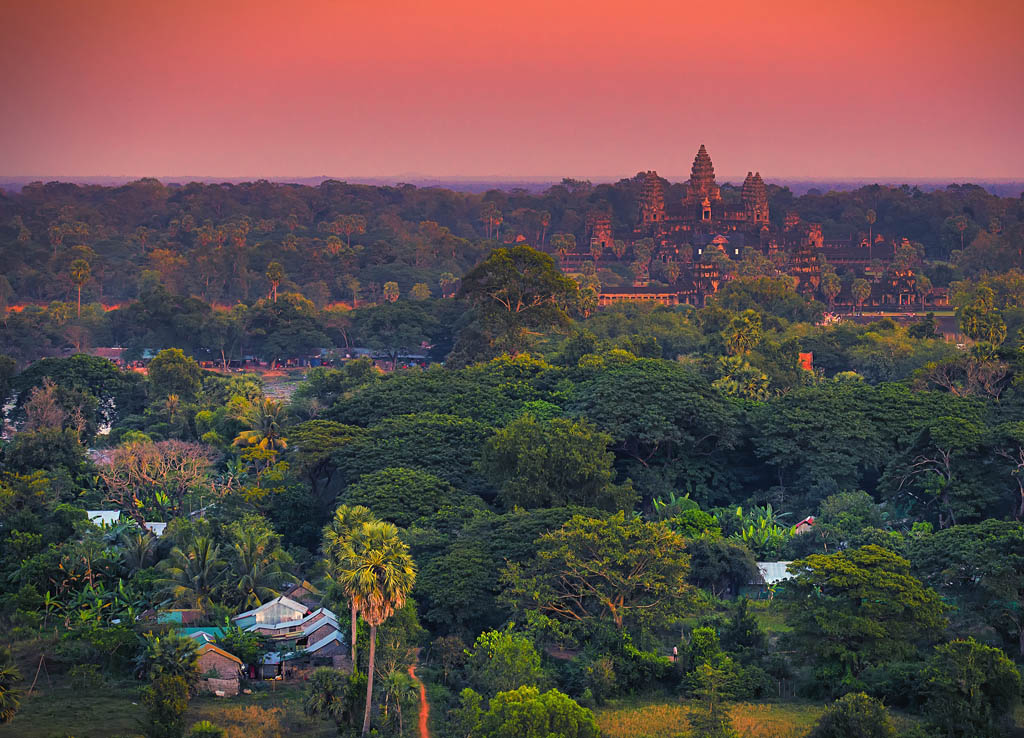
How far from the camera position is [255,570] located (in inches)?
1238

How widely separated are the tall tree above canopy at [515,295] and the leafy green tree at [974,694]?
3576 cm

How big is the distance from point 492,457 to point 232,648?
1055 cm

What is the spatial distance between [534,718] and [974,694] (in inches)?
317

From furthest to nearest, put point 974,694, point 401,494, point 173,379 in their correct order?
point 173,379
point 401,494
point 974,694

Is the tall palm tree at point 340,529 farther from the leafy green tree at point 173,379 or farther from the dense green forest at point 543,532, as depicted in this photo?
the leafy green tree at point 173,379

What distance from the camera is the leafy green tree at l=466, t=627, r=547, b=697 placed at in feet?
85.9

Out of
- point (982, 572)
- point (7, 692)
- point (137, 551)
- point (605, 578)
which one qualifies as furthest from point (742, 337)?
point (7, 692)

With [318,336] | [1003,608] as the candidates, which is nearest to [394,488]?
[1003,608]

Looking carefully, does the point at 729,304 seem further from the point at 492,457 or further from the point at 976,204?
the point at 976,204

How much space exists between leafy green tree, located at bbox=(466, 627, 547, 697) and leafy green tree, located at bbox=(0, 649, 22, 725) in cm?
872

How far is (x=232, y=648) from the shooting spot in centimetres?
2894

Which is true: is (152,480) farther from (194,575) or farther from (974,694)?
A: (974,694)

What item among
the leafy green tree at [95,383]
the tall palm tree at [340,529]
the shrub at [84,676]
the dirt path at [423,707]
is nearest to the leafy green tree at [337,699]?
the dirt path at [423,707]

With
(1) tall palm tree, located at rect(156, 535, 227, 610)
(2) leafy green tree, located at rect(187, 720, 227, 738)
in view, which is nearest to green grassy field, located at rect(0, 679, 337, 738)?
(2) leafy green tree, located at rect(187, 720, 227, 738)
